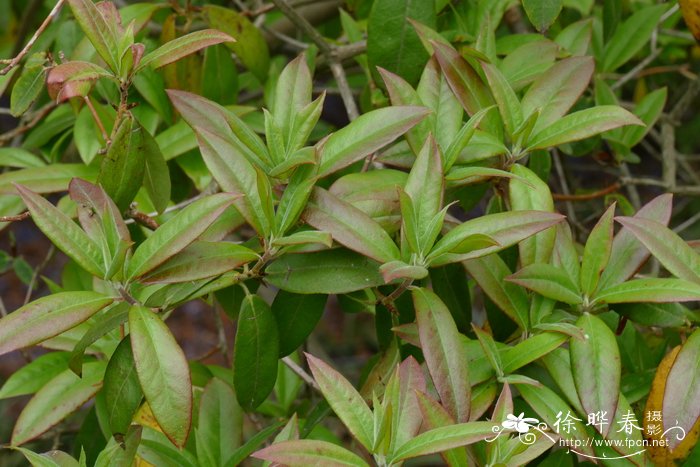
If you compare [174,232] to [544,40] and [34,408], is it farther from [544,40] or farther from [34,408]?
[544,40]

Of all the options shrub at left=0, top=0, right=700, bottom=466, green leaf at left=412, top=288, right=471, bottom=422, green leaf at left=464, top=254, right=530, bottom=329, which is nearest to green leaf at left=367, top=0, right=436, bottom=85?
shrub at left=0, top=0, right=700, bottom=466

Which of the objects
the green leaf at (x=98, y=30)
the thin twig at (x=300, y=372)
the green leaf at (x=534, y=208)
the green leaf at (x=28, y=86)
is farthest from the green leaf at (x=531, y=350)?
the green leaf at (x=28, y=86)

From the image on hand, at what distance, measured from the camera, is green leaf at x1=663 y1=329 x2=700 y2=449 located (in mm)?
915

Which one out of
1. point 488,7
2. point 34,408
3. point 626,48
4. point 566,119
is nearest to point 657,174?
point 626,48

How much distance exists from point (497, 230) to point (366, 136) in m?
0.20

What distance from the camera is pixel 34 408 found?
1167 millimetres

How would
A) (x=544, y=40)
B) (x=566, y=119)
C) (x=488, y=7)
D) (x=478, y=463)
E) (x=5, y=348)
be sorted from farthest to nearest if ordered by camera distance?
(x=488, y=7) → (x=544, y=40) → (x=566, y=119) → (x=478, y=463) → (x=5, y=348)

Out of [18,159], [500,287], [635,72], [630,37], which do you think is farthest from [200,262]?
[635,72]

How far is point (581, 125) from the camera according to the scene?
1.06 meters

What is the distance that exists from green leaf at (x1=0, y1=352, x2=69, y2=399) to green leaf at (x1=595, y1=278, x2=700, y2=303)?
2.78 feet

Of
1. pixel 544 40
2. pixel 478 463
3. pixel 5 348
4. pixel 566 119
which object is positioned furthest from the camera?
pixel 544 40

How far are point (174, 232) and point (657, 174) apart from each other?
10.5 feet

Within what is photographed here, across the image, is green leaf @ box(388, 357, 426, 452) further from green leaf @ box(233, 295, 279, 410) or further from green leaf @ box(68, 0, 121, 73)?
green leaf @ box(68, 0, 121, 73)

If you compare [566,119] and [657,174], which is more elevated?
[566,119]
